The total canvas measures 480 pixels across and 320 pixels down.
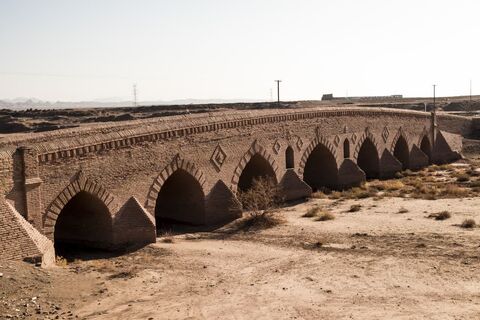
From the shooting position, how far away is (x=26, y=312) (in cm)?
1034

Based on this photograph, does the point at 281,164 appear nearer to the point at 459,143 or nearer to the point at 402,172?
the point at 402,172

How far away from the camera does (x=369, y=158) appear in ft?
103

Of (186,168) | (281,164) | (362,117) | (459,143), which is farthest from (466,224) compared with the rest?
(459,143)

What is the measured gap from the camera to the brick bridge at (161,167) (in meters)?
13.8

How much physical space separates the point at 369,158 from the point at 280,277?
1877 cm

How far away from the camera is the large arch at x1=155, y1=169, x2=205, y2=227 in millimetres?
19828

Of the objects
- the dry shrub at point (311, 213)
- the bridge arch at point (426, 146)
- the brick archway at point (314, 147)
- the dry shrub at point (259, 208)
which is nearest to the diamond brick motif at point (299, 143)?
the brick archway at point (314, 147)

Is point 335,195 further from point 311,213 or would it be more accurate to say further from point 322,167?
point 311,213

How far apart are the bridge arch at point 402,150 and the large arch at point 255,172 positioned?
1302 cm

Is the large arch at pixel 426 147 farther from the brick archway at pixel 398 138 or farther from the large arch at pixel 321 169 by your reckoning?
the large arch at pixel 321 169

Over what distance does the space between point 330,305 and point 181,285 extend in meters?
3.84

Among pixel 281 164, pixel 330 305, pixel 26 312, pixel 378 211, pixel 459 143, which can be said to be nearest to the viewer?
pixel 26 312

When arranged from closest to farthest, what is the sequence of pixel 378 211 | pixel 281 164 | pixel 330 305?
1. pixel 330 305
2. pixel 378 211
3. pixel 281 164

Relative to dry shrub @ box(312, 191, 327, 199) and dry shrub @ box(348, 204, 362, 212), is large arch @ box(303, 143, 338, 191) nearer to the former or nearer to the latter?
dry shrub @ box(312, 191, 327, 199)
